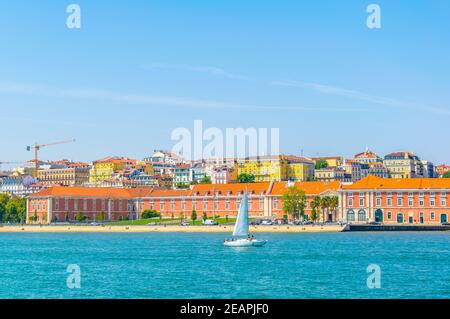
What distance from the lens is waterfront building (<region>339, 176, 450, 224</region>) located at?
88.6 metres

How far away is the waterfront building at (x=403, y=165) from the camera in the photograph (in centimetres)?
16250

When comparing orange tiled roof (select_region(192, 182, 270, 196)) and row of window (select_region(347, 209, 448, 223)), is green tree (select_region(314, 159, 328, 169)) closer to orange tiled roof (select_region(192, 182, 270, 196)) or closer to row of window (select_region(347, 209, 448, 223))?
orange tiled roof (select_region(192, 182, 270, 196))

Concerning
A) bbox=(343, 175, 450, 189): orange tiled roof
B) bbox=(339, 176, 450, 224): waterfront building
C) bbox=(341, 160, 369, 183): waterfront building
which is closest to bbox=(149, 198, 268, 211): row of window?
bbox=(339, 176, 450, 224): waterfront building

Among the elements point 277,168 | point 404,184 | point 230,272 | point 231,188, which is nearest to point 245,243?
point 230,272

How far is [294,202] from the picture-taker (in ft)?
312

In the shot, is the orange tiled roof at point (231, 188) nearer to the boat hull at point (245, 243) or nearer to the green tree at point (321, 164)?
the boat hull at point (245, 243)

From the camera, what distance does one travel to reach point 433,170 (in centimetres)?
17862

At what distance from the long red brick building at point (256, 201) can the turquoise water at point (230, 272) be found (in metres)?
34.4

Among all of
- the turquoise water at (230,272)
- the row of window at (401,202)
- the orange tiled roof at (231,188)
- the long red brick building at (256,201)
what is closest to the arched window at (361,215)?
the long red brick building at (256,201)

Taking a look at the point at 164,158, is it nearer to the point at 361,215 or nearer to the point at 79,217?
the point at 79,217

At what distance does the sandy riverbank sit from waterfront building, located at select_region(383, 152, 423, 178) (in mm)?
78128
